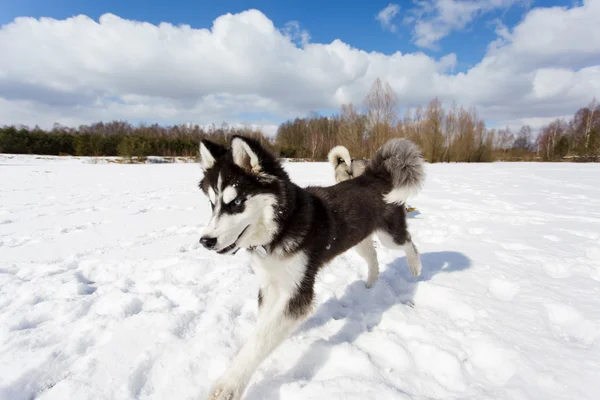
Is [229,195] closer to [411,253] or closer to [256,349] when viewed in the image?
[256,349]

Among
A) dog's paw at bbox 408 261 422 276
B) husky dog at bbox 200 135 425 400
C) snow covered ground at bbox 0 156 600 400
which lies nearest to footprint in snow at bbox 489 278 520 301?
snow covered ground at bbox 0 156 600 400

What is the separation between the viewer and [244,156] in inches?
Result: 110

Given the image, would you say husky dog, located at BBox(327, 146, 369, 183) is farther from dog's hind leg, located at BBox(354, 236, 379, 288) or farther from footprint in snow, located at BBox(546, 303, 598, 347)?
footprint in snow, located at BBox(546, 303, 598, 347)

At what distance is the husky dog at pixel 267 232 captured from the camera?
7.86 ft

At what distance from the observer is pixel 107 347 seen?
253 cm

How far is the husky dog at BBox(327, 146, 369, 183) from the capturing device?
6.74 meters

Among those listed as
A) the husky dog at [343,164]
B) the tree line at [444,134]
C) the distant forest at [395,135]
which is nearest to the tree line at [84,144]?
the distant forest at [395,135]

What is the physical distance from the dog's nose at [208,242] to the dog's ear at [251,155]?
800 mm

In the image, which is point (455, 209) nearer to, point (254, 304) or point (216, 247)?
point (254, 304)

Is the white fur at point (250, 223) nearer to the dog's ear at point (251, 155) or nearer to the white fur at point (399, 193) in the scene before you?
the dog's ear at point (251, 155)

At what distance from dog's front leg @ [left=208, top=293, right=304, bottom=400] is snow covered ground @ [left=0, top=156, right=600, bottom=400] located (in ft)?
0.60

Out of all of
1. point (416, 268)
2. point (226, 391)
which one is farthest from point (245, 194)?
point (416, 268)

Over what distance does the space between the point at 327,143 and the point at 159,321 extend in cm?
6132

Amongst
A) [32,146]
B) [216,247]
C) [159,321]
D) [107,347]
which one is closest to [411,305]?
[216,247]
